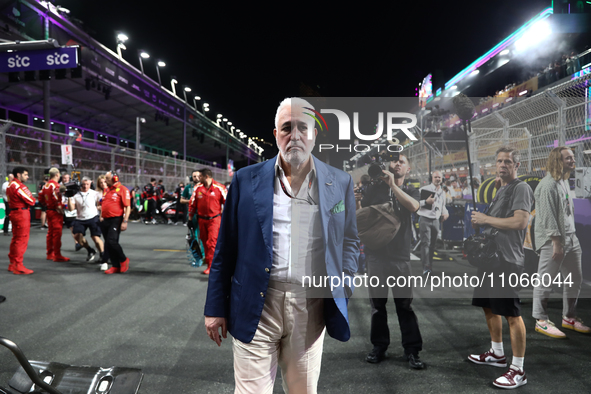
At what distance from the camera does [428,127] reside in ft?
10.1

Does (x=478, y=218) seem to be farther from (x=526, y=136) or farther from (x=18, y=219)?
(x=18, y=219)

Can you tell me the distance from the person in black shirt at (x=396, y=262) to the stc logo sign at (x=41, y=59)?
8234 millimetres

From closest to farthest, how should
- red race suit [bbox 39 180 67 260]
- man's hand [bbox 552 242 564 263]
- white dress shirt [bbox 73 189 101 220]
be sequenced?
man's hand [bbox 552 242 564 263] < red race suit [bbox 39 180 67 260] < white dress shirt [bbox 73 189 101 220]

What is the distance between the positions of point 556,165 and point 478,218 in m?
0.98

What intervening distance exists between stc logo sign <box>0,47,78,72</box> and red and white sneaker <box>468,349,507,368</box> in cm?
943

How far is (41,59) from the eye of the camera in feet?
25.7

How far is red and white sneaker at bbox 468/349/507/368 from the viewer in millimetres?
2857

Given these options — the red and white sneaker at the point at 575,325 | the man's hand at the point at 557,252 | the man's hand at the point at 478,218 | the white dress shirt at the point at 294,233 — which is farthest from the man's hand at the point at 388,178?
the red and white sneaker at the point at 575,325

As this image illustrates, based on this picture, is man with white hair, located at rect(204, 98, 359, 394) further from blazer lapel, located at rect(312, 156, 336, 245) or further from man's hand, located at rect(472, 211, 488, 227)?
man's hand, located at rect(472, 211, 488, 227)

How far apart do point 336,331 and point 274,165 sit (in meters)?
0.86

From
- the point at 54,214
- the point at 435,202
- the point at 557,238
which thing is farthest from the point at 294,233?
the point at 54,214

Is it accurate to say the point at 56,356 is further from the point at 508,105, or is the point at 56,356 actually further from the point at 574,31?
the point at 574,31

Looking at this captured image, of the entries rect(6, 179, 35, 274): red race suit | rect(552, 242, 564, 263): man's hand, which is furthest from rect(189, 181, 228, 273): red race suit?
rect(552, 242, 564, 263): man's hand

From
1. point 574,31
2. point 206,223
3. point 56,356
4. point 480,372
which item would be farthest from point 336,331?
point 574,31
